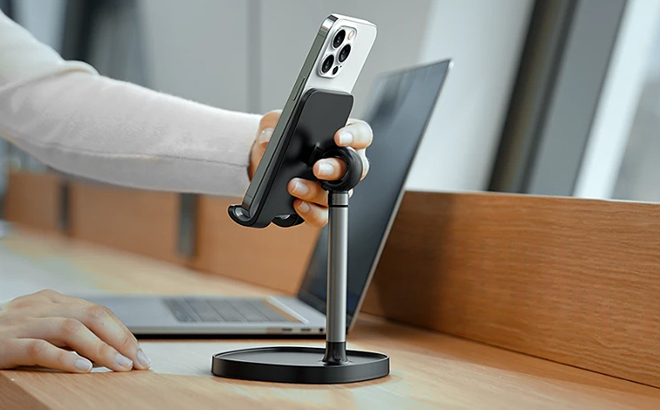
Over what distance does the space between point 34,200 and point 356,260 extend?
2046 millimetres

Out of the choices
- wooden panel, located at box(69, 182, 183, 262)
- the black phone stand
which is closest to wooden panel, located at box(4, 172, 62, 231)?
wooden panel, located at box(69, 182, 183, 262)

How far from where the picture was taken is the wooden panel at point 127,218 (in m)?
1.78

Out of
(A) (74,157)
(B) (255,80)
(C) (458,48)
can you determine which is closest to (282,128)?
(A) (74,157)

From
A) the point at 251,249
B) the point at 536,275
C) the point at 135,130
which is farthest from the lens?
the point at 251,249

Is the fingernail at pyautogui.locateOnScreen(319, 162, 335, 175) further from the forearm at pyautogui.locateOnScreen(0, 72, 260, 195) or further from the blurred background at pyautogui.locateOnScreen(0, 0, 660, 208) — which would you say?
the blurred background at pyautogui.locateOnScreen(0, 0, 660, 208)

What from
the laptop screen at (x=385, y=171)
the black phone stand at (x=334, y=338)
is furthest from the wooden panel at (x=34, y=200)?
the black phone stand at (x=334, y=338)

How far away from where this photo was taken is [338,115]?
62cm

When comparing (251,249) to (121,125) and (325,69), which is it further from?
(325,69)

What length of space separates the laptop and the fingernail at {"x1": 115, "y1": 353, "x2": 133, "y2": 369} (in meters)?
0.16

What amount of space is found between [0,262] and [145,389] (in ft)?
3.84

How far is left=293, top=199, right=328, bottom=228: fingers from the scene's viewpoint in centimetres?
64

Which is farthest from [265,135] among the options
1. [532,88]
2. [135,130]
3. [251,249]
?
[532,88]

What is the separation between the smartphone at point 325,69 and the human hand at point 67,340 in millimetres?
150

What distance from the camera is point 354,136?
65 centimetres
